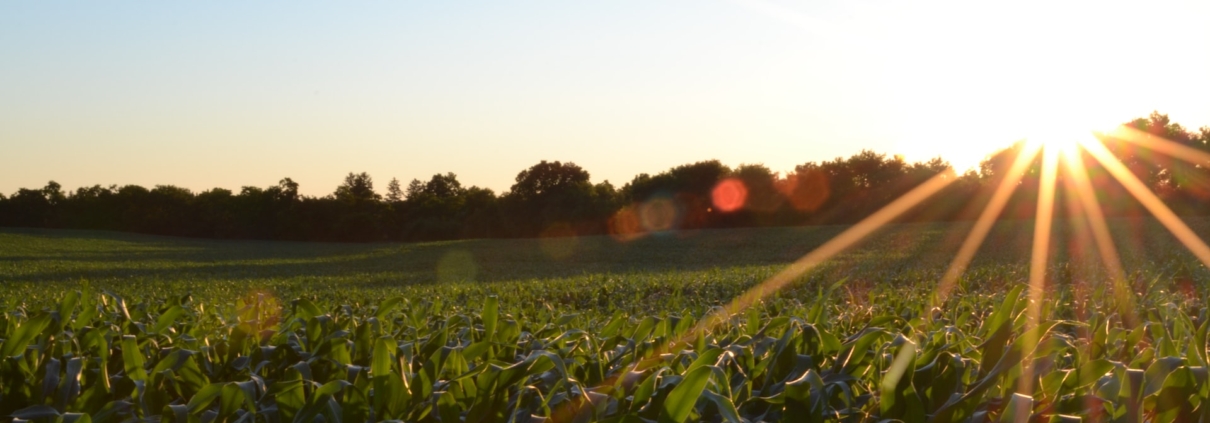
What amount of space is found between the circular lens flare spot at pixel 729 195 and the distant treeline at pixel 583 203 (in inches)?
4.1

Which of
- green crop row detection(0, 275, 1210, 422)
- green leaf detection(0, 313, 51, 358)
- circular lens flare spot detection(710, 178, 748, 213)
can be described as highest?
circular lens flare spot detection(710, 178, 748, 213)

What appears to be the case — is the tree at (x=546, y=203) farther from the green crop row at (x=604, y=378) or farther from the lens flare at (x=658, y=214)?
the green crop row at (x=604, y=378)

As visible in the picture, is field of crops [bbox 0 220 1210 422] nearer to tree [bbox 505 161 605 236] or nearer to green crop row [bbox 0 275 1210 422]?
green crop row [bbox 0 275 1210 422]

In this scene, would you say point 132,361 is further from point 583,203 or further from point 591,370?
point 583,203

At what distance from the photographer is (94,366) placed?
2307 millimetres

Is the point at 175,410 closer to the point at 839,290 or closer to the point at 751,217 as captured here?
the point at 839,290

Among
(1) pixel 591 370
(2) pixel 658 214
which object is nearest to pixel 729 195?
(2) pixel 658 214

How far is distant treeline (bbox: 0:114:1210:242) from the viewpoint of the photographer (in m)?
53.5

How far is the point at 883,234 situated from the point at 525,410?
38.1 metres

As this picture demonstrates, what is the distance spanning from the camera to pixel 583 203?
63000 millimetres

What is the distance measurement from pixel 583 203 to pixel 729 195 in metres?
10.7

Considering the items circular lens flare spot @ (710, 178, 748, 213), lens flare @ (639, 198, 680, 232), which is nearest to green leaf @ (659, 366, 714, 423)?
lens flare @ (639, 198, 680, 232)

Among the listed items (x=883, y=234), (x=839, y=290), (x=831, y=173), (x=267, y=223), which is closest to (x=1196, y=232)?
(x=883, y=234)

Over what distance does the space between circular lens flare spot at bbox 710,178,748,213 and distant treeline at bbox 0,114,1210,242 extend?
103 mm
